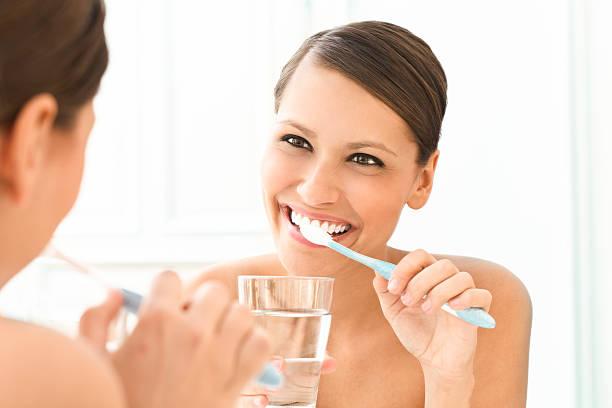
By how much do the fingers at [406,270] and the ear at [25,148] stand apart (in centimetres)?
73

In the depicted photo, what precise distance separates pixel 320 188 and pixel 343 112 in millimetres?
133

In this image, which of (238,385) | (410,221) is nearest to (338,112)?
(238,385)

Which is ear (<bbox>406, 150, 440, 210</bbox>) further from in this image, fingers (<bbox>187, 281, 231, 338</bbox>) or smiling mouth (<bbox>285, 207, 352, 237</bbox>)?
fingers (<bbox>187, 281, 231, 338</bbox>)

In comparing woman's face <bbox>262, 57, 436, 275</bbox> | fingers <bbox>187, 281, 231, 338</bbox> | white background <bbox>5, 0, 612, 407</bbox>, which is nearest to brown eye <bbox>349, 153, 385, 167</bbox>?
woman's face <bbox>262, 57, 436, 275</bbox>

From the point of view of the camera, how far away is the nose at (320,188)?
1440 millimetres

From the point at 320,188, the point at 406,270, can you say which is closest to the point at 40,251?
the point at 406,270

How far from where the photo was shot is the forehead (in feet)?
4.73

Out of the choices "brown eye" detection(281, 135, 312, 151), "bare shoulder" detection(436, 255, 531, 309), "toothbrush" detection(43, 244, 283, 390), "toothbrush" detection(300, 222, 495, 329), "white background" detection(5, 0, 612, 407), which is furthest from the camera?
"white background" detection(5, 0, 612, 407)

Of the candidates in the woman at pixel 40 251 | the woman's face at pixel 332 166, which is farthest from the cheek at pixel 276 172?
the woman at pixel 40 251

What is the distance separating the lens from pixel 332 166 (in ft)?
4.77

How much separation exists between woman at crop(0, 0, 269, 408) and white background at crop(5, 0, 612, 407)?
6.79 ft

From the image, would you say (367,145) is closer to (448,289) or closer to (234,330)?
(448,289)

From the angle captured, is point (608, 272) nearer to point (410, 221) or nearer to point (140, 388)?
point (410, 221)

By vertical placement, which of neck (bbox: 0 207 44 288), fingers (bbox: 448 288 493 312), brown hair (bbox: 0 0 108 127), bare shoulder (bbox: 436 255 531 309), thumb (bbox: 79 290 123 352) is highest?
brown hair (bbox: 0 0 108 127)
